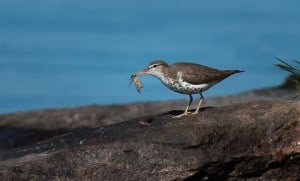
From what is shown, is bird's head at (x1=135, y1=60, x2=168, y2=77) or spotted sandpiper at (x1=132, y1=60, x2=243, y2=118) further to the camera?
bird's head at (x1=135, y1=60, x2=168, y2=77)

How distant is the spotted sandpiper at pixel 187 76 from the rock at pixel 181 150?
41 centimetres

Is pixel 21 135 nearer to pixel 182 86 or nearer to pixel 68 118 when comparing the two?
pixel 68 118

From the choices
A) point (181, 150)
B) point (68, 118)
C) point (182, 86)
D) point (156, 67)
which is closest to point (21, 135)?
point (68, 118)

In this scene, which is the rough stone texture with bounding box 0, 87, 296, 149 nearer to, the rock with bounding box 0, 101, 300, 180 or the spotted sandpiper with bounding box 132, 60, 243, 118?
the spotted sandpiper with bounding box 132, 60, 243, 118

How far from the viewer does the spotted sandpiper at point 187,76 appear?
1280 cm

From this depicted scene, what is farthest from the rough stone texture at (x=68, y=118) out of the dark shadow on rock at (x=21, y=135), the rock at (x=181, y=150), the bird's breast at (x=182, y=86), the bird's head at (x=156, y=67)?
the rock at (x=181, y=150)

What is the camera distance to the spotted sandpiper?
12.8 meters

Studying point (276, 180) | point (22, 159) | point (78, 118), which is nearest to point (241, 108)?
point (276, 180)

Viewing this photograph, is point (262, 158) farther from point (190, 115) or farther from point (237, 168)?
point (190, 115)

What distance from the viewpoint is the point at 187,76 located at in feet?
41.9

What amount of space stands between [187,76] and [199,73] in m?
0.22

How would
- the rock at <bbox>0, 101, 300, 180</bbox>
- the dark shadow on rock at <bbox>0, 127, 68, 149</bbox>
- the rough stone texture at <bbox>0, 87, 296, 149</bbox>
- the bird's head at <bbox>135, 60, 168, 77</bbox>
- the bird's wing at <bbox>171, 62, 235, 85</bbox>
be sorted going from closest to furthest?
the rock at <bbox>0, 101, 300, 180</bbox>, the bird's wing at <bbox>171, 62, 235, 85</bbox>, the bird's head at <bbox>135, 60, 168, 77</bbox>, the dark shadow on rock at <bbox>0, 127, 68, 149</bbox>, the rough stone texture at <bbox>0, 87, 296, 149</bbox>

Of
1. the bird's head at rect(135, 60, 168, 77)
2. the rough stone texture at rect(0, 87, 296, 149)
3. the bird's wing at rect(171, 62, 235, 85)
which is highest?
the bird's head at rect(135, 60, 168, 77)

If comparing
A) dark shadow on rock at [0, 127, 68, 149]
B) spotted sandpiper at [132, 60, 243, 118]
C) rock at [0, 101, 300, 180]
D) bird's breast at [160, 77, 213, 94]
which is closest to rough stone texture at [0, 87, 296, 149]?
dark shadow on rock at [0, 127, 68, 149]
